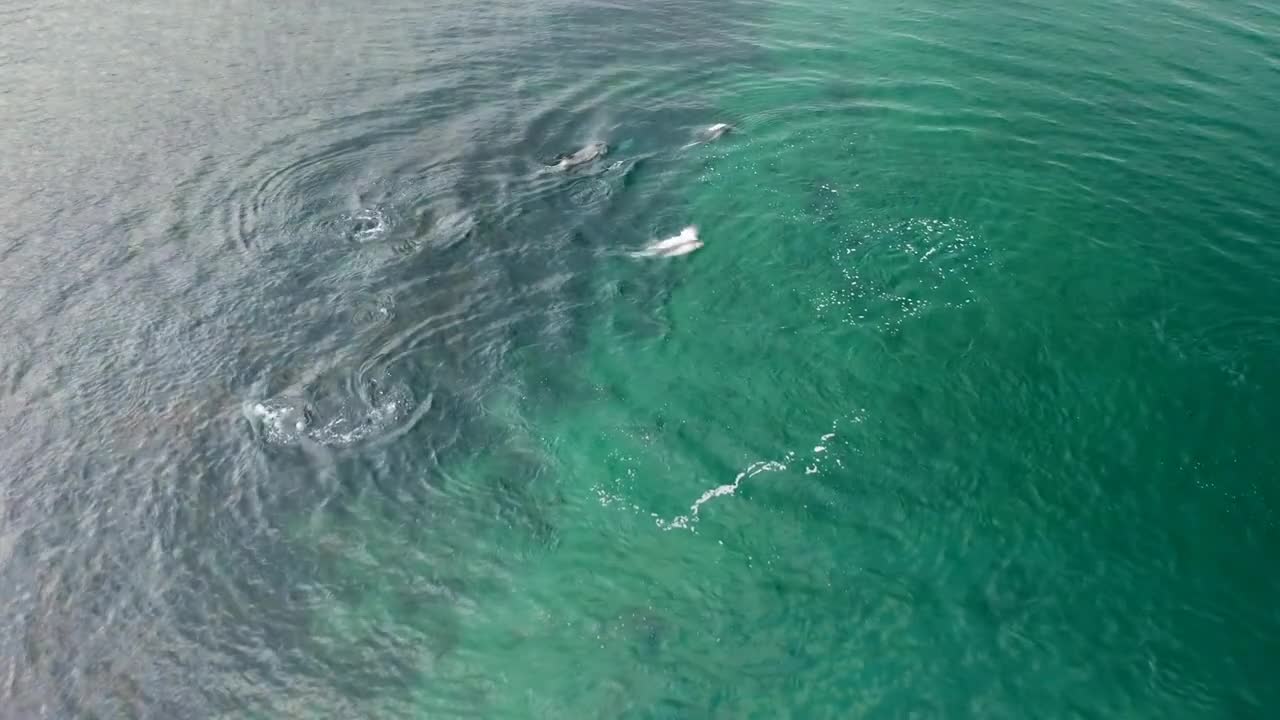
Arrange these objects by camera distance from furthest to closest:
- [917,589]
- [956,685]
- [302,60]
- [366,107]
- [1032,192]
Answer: [302,60] → [366,107] → [1032,192] → [917,589] → [956,685]

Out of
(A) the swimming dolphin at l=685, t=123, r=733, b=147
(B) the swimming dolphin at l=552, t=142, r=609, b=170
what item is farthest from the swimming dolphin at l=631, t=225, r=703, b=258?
(A) the swimming dolphin at l=685, t=123, r=733, b=147

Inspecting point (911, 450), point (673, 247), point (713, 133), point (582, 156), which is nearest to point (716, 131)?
point (713, 133)

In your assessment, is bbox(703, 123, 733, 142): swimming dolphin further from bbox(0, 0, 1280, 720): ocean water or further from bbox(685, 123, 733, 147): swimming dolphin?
bbox(0, 0, 1280, 720): ocean water

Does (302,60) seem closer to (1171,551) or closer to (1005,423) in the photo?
(1005,423)

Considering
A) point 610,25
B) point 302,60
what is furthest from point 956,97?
point 302,60

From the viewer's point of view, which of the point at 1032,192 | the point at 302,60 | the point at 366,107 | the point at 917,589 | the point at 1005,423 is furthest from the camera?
the point at 302,60
